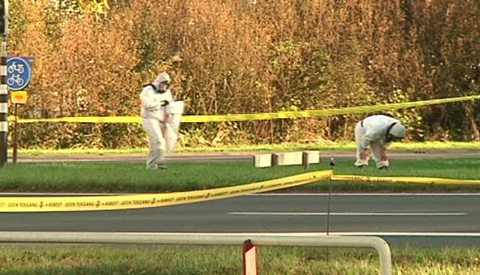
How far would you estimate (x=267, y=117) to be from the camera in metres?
28.3

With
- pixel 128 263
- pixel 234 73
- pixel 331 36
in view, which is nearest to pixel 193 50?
pixel 234 73

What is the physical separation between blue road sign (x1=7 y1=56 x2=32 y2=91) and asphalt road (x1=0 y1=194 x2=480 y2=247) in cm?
728

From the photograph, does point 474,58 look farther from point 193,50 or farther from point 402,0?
point 193,50

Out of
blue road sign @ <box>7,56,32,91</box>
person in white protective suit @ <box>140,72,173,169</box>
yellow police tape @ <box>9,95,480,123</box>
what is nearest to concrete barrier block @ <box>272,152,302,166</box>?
person in white protective suit @ <box>140,72,173,169</box>

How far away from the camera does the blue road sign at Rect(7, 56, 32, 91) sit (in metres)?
20.1

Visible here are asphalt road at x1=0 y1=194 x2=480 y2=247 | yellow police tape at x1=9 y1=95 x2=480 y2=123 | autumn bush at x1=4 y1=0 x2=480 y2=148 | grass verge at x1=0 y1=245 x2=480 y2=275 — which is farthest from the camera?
autumn bush at x1=4 y1=0 x2=480 y2=148

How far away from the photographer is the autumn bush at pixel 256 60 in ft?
94.8

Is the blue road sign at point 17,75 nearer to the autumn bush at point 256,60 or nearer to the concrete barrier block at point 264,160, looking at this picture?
the concrete barrier block at point 264,160

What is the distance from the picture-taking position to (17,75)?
20.2 meters

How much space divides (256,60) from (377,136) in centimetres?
1232

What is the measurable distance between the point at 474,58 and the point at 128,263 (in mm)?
23874

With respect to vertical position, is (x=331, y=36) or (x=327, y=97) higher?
(x=331, y=36)

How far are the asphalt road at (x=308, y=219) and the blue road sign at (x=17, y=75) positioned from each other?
7278mm

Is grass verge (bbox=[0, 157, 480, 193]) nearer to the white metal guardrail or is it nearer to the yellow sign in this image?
the yellow sign
